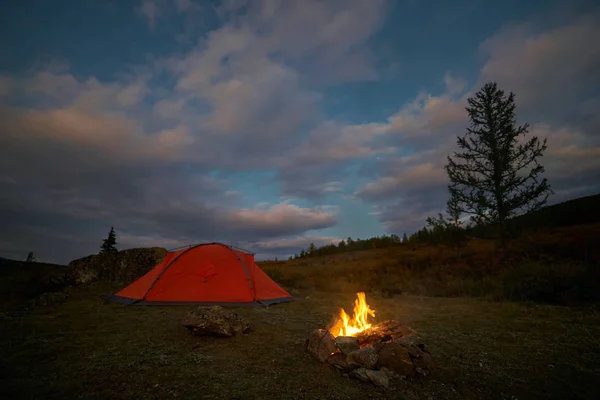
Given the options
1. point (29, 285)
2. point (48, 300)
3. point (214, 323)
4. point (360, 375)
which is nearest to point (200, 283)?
point (214, 323)

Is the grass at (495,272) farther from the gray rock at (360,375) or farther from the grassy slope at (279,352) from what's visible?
the gray rock at (360,375)

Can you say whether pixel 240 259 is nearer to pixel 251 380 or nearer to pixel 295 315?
pixel 295 315

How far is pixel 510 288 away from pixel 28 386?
13.9 m

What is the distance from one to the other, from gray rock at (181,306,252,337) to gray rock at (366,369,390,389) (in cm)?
302

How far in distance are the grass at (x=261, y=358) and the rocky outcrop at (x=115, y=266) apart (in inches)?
209

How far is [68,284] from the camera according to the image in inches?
523

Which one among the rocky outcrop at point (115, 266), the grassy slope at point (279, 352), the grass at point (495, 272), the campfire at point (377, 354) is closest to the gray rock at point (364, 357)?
the campfire at point (377, 354)

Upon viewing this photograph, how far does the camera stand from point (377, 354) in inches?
198

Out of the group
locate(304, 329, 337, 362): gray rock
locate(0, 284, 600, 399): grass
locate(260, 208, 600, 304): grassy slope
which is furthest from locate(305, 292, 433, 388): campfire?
locate(260, 208, 600, 304): grassy slope

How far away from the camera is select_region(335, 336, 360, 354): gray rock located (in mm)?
5223

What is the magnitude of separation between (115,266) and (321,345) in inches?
499

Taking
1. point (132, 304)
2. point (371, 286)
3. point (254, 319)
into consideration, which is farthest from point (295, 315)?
point (371, 286)

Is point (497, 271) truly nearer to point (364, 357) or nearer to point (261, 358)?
point (364, 357)

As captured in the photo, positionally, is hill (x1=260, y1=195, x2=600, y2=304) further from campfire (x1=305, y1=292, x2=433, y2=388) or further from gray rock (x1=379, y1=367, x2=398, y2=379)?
gray rock (x1=379, y1=367, x2=398, y2=379)
